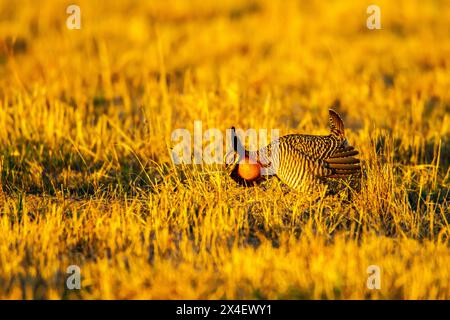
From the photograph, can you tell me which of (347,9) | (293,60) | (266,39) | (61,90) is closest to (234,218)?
(61,90)

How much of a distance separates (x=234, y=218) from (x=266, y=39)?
626 centimetres

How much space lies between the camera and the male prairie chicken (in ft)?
18.8

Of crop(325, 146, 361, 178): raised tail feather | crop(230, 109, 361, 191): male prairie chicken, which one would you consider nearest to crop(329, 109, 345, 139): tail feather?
crop(230, 109, 361, 191): male prairie chicken

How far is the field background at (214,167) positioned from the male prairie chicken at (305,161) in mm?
137

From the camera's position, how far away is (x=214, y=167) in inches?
258

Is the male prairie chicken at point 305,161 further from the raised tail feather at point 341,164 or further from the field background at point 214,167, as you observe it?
the field background at point 214,167

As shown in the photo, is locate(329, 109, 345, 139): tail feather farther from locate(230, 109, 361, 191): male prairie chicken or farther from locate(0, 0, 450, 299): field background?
locate(0, 0, 450, 299): field background

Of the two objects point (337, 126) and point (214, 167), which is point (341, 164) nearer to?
point (337, 126)

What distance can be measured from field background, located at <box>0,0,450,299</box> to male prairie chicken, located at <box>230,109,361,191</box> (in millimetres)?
137

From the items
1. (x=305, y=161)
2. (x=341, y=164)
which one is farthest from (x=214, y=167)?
(x=341, y=164)

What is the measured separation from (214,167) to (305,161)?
1024 millimetres

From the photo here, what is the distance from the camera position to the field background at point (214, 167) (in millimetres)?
4770

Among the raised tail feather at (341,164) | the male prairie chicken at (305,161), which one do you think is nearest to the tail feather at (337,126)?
the male prairie chicken at (305,161)
